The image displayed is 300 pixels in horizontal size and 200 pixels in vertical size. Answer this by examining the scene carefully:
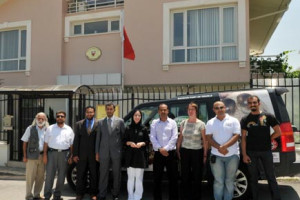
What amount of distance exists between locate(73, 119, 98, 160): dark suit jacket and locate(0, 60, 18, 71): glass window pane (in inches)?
343

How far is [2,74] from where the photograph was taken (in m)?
13.5

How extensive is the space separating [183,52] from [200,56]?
604 mm

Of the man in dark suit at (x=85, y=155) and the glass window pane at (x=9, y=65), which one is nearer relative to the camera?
the man in dark suit at (x=85, y=155)

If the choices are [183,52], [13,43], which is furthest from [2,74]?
[183,52]

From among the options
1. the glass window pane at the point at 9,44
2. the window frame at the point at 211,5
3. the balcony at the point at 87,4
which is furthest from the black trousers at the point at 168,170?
the glass window pane at the point at 9,44

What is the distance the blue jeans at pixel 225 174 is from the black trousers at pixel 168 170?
751 millimetres

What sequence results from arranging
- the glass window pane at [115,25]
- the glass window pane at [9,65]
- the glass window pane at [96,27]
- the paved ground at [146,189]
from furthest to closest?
the glass window pane at [9,65] < the glass window pane at [96,27] < the glass window pane at [115,25] < the paved ground at [146,189]

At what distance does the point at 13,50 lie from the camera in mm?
13570

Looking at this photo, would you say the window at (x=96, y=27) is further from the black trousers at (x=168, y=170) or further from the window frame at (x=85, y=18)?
the black trousers at (x=168, y=170)

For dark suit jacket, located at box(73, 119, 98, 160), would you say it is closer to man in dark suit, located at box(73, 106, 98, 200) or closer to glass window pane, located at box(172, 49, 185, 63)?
man in dark suit, located at box(73, 106, 98, 200)

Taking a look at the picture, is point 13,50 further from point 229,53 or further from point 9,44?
point 229,53

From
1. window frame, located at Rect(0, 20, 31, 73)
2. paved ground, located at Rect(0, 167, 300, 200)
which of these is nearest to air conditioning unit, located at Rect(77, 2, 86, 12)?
window frame, located at Rect(0, 20, 31, 73)

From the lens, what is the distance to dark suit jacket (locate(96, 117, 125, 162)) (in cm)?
588

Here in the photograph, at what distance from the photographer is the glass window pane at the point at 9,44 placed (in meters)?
13.5
